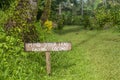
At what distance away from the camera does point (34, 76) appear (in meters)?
8.12

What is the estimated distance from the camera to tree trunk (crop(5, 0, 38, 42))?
1043 centimetres

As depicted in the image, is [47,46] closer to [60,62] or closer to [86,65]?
[60,62]

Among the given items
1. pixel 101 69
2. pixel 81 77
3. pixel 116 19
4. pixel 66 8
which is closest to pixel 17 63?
pixel 81 77

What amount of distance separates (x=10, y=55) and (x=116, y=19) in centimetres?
1396

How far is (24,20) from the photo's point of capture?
1068 cm

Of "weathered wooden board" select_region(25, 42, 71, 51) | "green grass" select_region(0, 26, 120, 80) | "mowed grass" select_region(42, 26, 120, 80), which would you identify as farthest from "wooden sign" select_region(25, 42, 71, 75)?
"mowed grass" select_region(42, 26, 120, 80)

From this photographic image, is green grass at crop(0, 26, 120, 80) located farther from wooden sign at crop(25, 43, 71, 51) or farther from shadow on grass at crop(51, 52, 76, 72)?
wooden sign at crop(25, 43, 71, 51)

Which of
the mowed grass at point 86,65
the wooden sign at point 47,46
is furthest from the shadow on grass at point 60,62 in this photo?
the wooden sign at point 47,46

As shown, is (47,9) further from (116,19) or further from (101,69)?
(101,69)

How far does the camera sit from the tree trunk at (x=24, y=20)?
1043 cm

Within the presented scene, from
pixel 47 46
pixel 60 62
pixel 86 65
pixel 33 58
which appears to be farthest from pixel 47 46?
pixel 86 65

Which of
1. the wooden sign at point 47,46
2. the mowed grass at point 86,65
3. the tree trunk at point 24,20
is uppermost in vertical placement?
the tree trunk at point 24,20

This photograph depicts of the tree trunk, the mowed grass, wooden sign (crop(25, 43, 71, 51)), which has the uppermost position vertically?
the tree trunk

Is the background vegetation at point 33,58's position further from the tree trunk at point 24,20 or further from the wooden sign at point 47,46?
the wooden sign at point 47,46
